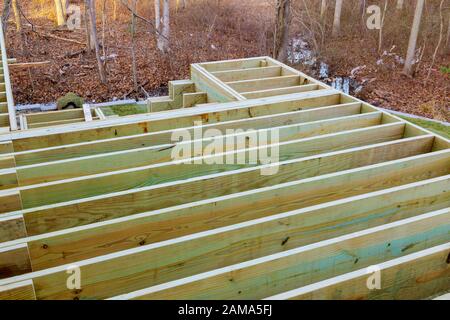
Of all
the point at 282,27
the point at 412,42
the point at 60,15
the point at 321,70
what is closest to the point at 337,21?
the point at 321,70

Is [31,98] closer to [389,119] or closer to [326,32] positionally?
[389,119]

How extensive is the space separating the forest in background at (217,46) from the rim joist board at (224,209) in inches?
314

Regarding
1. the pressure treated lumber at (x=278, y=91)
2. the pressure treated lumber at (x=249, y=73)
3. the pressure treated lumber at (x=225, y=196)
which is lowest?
the pressure treated lumber at (x=225, y=196)

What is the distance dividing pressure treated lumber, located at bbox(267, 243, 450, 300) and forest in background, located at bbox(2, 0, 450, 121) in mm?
8934

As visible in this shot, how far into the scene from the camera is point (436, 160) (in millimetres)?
3428

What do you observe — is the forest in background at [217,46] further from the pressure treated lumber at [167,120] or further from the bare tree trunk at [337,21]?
the pressure treated lumber at [167,120]

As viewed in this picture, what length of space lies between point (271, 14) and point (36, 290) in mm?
18686

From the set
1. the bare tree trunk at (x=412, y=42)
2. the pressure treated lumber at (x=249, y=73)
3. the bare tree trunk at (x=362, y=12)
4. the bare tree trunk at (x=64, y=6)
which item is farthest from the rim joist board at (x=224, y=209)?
the bare tree trunk at (x=64, y=6)

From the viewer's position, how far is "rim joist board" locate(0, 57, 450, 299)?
7.40ft

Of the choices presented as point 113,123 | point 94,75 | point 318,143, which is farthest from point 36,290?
point 94,75

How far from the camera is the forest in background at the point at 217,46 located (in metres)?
12.3

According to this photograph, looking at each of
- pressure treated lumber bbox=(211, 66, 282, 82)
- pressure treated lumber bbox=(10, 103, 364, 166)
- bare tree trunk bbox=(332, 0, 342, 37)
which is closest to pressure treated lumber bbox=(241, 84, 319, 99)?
pressure treated lumber bbox=(10, 103, 364, 166)

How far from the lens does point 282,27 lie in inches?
445

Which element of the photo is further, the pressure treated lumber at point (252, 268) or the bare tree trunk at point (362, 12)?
the bare tree trunk at point (362, 12)
